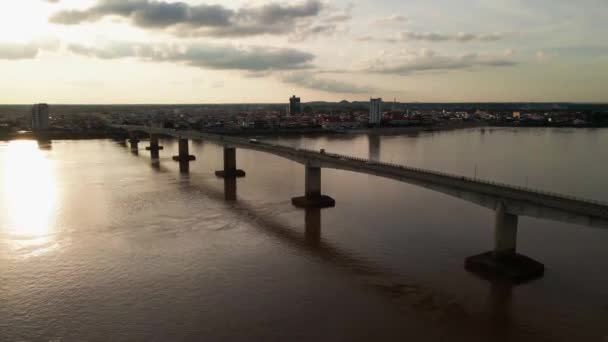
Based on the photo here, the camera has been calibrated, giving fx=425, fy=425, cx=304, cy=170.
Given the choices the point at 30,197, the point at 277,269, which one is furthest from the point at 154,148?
the point at 277,269

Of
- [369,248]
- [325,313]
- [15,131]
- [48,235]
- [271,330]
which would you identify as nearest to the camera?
[271,330]

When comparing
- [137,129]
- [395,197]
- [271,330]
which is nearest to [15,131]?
[137,129]

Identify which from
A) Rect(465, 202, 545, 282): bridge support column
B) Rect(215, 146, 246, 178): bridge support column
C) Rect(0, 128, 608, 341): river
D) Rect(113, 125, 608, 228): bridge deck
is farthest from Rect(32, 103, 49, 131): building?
Rect(465, 202, 545, 282): bridge support column

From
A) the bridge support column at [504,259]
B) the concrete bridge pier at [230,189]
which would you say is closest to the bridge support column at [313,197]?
the concrete bridge pier at [230,189]

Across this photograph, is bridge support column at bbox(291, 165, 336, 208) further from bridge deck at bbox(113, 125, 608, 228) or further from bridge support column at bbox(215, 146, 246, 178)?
bridge support column at bbox(215, 146, 246, 178)

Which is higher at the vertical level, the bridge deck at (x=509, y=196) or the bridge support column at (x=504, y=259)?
the bridge deck at (x=509, y=196)

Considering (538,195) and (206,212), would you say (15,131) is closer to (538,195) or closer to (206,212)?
(206,212)

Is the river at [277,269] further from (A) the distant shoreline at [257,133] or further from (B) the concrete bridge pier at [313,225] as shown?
(A) the distant shoreline at [257,133]
